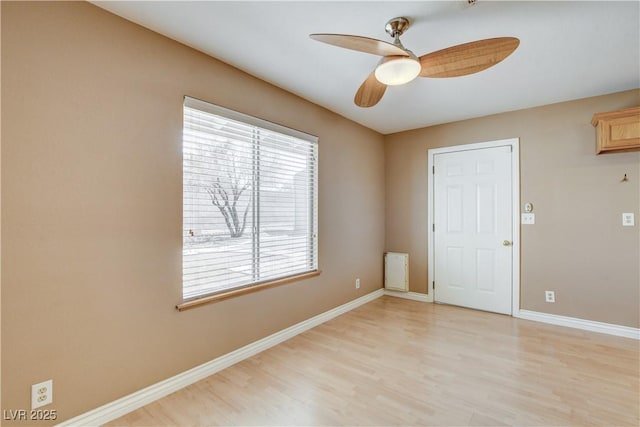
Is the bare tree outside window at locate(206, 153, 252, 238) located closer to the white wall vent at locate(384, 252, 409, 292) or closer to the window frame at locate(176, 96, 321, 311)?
the window frame at locate(176, 96, 321, 311)

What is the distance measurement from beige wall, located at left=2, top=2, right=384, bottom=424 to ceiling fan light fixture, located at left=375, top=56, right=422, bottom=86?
1297mm

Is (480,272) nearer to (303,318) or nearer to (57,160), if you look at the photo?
(303,318)

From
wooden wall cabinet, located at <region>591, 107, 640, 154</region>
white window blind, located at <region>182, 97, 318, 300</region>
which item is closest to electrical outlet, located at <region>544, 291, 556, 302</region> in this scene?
wooden wall cabinet, located at <region>591, 107, 640, 154</region>

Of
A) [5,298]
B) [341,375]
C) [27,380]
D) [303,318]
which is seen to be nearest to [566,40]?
[341,375]

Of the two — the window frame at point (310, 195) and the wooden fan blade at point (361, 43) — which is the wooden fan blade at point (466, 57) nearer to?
the wooden fan blade at point (361, 43)

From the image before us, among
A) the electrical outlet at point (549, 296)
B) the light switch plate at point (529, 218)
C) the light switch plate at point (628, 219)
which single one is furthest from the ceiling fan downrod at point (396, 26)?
the electrical outlet at point (549, 296)

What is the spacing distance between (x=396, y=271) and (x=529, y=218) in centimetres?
184

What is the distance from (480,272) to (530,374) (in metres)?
1.65

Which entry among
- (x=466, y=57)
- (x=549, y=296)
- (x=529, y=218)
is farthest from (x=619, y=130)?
(x=466, y=57)

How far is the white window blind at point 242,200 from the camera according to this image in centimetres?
223

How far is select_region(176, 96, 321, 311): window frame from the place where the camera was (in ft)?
7.20

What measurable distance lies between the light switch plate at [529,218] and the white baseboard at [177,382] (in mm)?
2731

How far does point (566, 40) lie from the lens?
2.08 m

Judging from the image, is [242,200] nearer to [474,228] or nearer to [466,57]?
[466,57]
